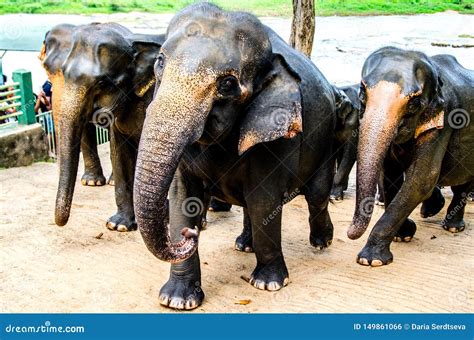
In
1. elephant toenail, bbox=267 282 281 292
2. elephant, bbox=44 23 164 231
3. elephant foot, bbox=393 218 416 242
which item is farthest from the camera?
elephant foot, bbox=393 218 416 242

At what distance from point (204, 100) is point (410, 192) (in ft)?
7.45

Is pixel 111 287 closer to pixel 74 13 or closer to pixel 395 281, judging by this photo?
pixel 395 281

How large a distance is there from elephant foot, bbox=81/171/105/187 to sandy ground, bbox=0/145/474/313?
32.1 inches

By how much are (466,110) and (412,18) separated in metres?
23.7

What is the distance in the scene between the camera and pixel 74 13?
18.3 meters

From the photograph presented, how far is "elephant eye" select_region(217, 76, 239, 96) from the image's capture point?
364 cm

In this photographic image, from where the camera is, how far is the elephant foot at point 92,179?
751 cm

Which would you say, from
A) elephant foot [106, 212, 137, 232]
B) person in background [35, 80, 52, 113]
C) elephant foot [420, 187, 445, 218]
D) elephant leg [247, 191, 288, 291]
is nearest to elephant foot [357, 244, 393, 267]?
elephant leg [247, 191, 288, 291]

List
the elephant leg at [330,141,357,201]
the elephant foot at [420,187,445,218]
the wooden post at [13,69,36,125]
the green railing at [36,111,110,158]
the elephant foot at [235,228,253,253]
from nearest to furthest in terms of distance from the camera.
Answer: the elephant foot at [235,228,253,253] → the elephant foot at [420,187,445,218] → the elephant leg at [330,141,357,201] → the wooden post at [13,69,36,125] → the green railing at [36,111,110,158]

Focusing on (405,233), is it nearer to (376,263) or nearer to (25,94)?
(376,263)

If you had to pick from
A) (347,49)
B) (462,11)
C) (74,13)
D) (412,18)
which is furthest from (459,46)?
(74,13)

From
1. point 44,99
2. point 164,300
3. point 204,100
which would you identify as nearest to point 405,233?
point 164,300

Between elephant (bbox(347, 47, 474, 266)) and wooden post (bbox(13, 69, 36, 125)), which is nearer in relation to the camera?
elephant (bbox(347, 47, 474, 266))

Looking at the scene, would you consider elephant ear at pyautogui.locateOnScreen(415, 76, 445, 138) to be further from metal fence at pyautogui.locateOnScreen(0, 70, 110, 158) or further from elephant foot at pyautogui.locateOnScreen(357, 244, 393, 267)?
metal fence at pyautogui.locateOnScreen(0, 70, 110, 158)
